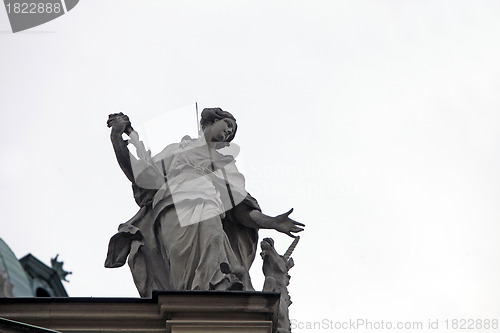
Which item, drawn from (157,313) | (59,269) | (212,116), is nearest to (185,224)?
(157,313)

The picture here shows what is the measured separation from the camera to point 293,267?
1586 cm

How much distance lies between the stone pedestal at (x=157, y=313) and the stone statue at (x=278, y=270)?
99cm

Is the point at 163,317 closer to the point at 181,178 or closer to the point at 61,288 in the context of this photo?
the point at 181,178

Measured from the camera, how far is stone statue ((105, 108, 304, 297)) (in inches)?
594

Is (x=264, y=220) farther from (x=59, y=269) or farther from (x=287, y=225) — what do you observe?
(x=59, y=269)

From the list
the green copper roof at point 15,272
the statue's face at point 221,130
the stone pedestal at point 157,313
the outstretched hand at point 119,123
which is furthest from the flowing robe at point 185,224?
the green copper roof at point 15,272

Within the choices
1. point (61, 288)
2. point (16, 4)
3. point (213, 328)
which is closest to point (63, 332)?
point (213, 328)

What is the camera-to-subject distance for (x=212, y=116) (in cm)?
1648

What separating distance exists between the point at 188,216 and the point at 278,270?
1.17 m

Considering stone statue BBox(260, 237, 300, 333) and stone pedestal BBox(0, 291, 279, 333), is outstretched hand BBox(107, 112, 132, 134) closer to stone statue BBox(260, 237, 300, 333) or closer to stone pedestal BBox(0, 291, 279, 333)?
stone statue BBox(260, 237, 300, 333)

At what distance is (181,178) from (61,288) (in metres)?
16.3

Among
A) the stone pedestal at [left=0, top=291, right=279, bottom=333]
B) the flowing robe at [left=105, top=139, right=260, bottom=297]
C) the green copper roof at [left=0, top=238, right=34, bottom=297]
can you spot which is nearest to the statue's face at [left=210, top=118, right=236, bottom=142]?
the flowing robe at [left=105, top=139, right=260, bottom=297]

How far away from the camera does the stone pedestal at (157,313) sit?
45.1 feet

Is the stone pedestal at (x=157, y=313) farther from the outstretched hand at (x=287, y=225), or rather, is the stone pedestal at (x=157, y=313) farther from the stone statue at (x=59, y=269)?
the stone statue at (x=59, y=269)
